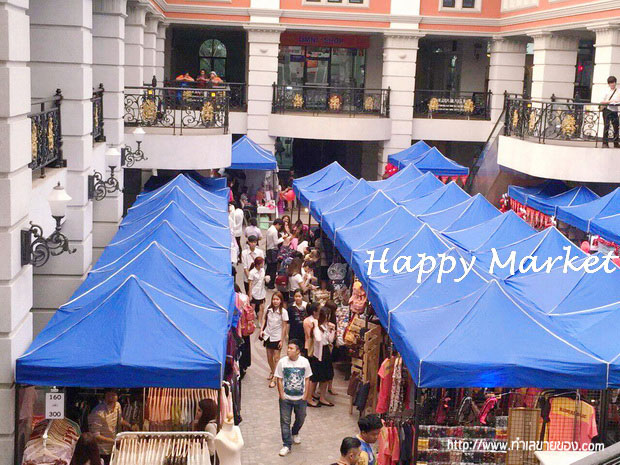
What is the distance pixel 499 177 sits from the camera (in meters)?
26.8

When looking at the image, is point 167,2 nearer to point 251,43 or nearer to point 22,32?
point 251,43

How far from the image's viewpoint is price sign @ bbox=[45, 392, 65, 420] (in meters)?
9.16

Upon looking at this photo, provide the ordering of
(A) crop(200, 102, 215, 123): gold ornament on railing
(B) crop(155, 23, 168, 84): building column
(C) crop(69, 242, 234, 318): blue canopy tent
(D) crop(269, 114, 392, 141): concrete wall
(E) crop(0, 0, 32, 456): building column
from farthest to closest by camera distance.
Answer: (D) crop(269, 114, 392, 141): concrete wall, (B) crop(155, 23, 168, 84): building column, (A) crop(200, 102, 215, 123): gold ornament on railing, (C) crop(69, 242, 234, 318): blue canopy tent, (E) crop(0, 0, 32, 456): building column

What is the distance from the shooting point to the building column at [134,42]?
780 inches

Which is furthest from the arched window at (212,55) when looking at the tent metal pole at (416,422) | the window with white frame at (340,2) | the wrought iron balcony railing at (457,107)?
the tent metal pole at (416,422)

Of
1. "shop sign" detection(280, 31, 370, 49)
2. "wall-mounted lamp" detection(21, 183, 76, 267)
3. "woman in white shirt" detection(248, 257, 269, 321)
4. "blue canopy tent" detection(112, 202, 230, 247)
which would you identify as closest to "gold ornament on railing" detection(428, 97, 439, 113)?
"shop sign" detection(280, 31, 370, 49)

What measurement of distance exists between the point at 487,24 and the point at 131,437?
2580 centimetres

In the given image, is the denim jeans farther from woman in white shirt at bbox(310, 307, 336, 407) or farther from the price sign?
the price sign

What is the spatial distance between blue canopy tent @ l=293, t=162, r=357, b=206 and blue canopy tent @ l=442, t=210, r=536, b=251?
5.59 metres

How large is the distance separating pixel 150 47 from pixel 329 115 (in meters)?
7.64

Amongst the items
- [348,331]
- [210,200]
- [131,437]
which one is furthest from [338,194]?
[131,437]

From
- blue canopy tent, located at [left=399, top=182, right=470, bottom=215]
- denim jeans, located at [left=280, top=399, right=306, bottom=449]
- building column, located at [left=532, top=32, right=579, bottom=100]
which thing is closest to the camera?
denim jeans, located at [left=280, top=399, right=306, bottom=449]

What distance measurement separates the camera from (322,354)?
44.1ft

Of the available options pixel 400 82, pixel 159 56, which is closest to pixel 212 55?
pixel 159 56
